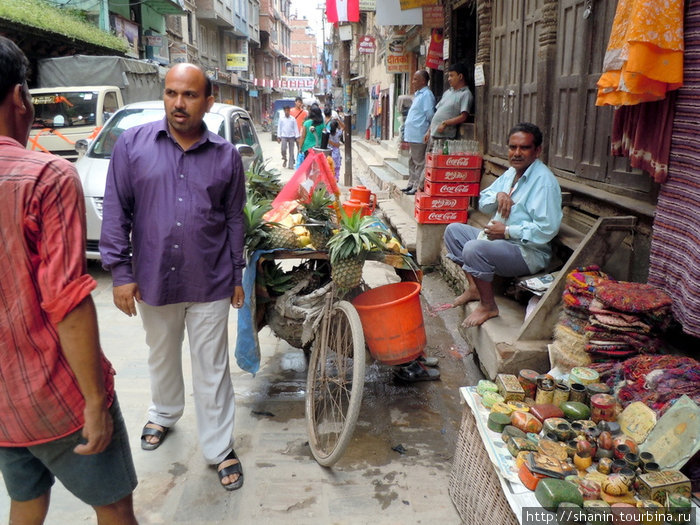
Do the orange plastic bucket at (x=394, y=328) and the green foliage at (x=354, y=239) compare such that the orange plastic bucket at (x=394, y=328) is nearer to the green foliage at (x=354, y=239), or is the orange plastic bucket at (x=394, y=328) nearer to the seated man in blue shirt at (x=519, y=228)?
the green foliage at (x=354, y=239)

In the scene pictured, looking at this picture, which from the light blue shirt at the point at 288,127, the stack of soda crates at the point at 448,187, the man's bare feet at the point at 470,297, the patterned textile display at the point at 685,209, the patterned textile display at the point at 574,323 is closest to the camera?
the patterned textile display at the point at 685,209

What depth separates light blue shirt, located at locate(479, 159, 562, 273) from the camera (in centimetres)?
368

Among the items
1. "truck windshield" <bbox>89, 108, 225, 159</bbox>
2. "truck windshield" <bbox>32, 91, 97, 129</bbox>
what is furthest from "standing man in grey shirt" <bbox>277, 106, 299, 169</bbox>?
"truck windshield" <bbox>89, 108, 225, 159</bbox>

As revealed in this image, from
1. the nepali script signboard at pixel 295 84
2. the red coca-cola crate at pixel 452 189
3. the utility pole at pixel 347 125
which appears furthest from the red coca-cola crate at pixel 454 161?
the nepali script signboard at pixel 295 84

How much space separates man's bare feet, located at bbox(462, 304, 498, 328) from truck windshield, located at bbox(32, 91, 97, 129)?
9.91 metres

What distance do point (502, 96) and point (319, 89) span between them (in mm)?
73550

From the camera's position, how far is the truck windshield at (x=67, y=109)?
36.7 ft

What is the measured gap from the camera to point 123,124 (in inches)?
267

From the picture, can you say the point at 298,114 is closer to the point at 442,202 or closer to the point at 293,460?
the point at 442,202

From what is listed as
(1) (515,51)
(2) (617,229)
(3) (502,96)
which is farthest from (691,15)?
(3) (502,96)

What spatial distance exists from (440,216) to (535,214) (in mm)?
2668

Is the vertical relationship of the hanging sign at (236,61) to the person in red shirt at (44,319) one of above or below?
above

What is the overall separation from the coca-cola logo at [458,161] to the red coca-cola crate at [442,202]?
1.25ft

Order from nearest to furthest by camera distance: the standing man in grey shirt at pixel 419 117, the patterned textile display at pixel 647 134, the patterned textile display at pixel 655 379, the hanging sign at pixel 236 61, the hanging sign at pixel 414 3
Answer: the patterned textile display at pixel 655 379
the patterned textile display at pixel 647 134
the standing man in grey shirt at pixel 419 117
the hanging sign at pixel 414 3
the hanging sign at pixel 236 61
